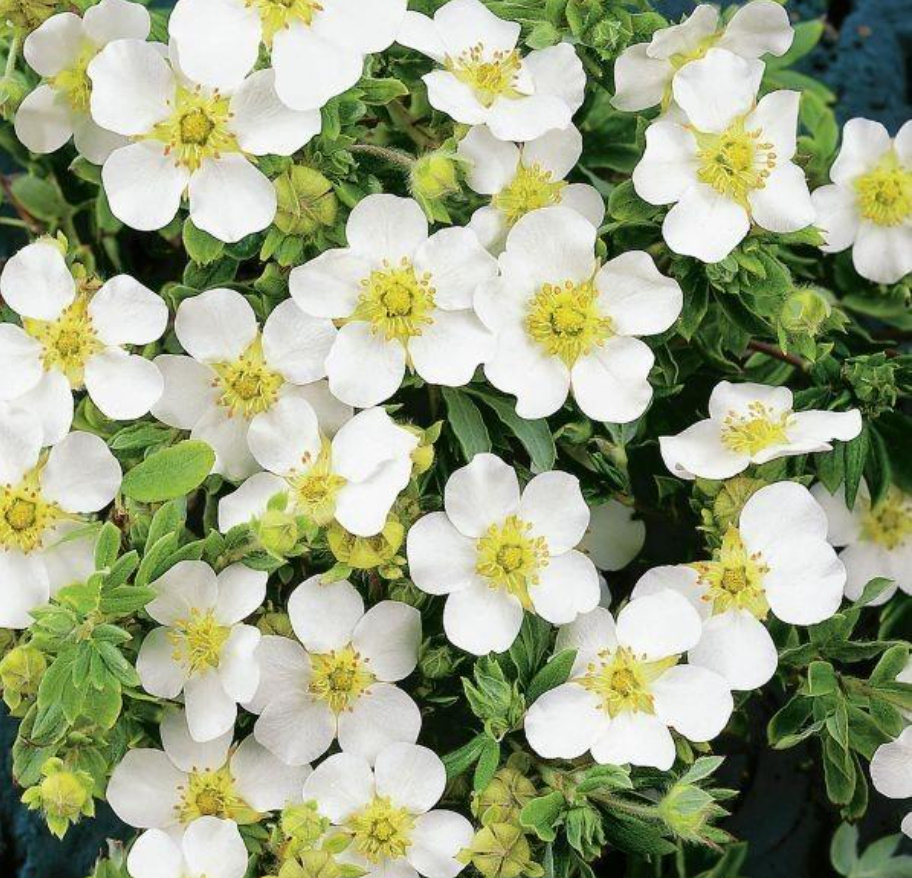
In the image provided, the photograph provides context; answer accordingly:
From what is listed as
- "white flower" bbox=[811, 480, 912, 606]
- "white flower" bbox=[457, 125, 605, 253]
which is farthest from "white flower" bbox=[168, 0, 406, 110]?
"white flower" bbox=[811, 480, 912, 606]

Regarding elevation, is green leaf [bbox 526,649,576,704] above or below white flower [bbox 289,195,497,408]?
below

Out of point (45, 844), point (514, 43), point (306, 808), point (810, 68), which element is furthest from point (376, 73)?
point (45, 844)

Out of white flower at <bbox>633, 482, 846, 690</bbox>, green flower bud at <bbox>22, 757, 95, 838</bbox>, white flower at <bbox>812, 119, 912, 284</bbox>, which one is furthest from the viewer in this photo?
white flower at <bbox>812, 119, 912, 284</bbox>

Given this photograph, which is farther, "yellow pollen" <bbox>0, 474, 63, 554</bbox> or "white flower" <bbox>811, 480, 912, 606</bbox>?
"white flower" <bbox>811, 480, 912, 606</bbox>

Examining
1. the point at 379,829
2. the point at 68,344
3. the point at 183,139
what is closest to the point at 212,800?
the point at 379,829

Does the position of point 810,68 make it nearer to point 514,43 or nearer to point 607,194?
point 607,194

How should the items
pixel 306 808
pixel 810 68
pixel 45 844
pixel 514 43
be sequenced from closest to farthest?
pixel 306 808 < pixel 514 43 < pixel 45 844 < pixel 810 68

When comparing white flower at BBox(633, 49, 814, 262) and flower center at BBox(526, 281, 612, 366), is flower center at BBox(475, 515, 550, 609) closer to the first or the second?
flower center at BBox(526, 281, 612, 366)
